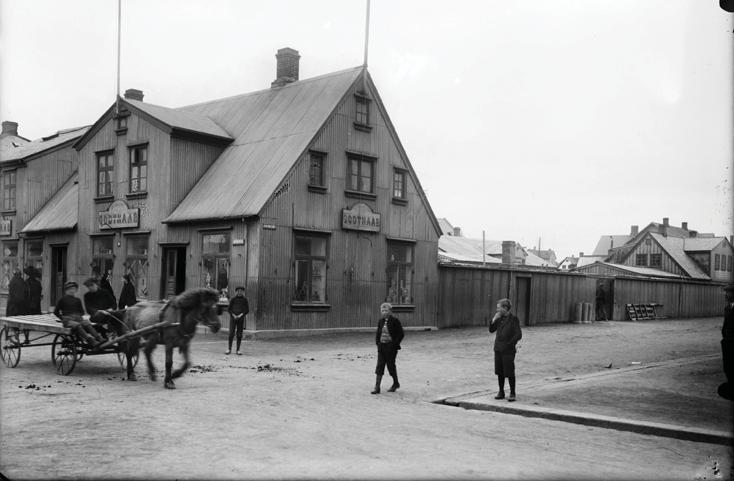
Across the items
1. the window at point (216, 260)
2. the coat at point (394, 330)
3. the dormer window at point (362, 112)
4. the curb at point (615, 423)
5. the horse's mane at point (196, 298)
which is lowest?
the curb at point (615, 423)

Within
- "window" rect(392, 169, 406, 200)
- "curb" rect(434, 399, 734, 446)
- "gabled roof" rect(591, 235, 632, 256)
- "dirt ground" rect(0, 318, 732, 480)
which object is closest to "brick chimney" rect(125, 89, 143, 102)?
"window" rect(392, 169, 406, 200)

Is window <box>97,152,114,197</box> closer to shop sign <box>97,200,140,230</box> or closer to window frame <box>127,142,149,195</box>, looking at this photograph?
shop sign <box>97,200,140,230</box>

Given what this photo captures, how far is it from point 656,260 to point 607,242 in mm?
24656

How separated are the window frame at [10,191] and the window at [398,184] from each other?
19255mm

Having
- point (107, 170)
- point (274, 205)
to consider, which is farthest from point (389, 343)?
point (107, 170)

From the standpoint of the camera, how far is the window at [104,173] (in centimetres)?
2844

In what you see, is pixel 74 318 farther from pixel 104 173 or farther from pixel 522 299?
pixel 522 299

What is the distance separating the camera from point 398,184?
1109 inches

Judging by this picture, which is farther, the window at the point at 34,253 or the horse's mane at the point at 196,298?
the window at the point at 34,253

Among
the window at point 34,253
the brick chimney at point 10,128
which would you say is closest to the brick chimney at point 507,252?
the window at point 34,253

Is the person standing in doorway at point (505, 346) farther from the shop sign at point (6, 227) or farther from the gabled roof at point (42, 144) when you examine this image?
the shop sign at point (6, 227)

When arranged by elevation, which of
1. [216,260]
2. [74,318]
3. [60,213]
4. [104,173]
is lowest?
[74,318]

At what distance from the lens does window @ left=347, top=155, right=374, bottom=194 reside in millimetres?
26172

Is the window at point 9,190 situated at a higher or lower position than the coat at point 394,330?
higher
